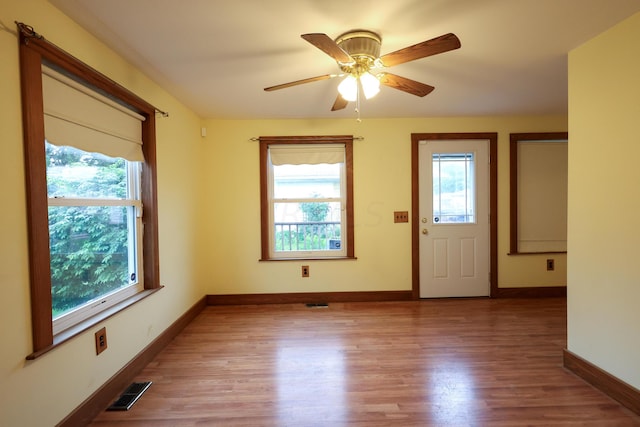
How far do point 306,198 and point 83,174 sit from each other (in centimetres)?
223

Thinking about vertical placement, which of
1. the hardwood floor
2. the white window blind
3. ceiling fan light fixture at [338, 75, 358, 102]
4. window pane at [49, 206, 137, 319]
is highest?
ceiling fan light fixture at [338, 75, 358, 102]

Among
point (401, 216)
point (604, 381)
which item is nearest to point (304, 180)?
point (401, 216)

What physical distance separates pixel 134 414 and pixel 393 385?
1.57 metres

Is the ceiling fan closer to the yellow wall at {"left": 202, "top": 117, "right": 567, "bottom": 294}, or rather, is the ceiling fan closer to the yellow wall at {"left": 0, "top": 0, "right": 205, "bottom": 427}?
the yellow wall at {"left": 0, "top": 0, "right": 205, "bottom": 427}

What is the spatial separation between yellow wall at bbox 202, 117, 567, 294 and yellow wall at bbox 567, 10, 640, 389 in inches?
65.2

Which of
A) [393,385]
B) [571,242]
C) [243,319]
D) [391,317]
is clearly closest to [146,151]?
[243,319]

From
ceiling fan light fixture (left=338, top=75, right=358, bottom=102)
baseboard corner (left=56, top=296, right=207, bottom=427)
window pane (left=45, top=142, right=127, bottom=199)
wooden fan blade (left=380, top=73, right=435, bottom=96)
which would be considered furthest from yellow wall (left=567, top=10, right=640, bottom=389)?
window pane (left=45, top=142, right=127, bottom=199)

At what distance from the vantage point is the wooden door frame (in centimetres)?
357

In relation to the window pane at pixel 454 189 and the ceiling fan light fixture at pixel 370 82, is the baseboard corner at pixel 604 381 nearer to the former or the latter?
the window pane at pixel 454 189

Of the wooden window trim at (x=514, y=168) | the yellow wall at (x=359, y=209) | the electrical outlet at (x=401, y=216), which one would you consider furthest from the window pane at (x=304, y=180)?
the wooden window trim at (x=514, y=168)

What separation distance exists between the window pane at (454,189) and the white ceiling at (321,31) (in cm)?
94

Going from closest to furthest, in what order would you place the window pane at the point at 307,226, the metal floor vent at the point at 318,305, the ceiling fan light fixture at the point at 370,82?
the ceiling fan light fixture at the point at 370,82 < the metal floor vent at the point at 318,305 < the window pane at the point at 307,226

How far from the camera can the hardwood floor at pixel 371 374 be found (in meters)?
1.65

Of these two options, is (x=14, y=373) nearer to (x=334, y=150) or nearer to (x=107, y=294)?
(x=107, y=294)
